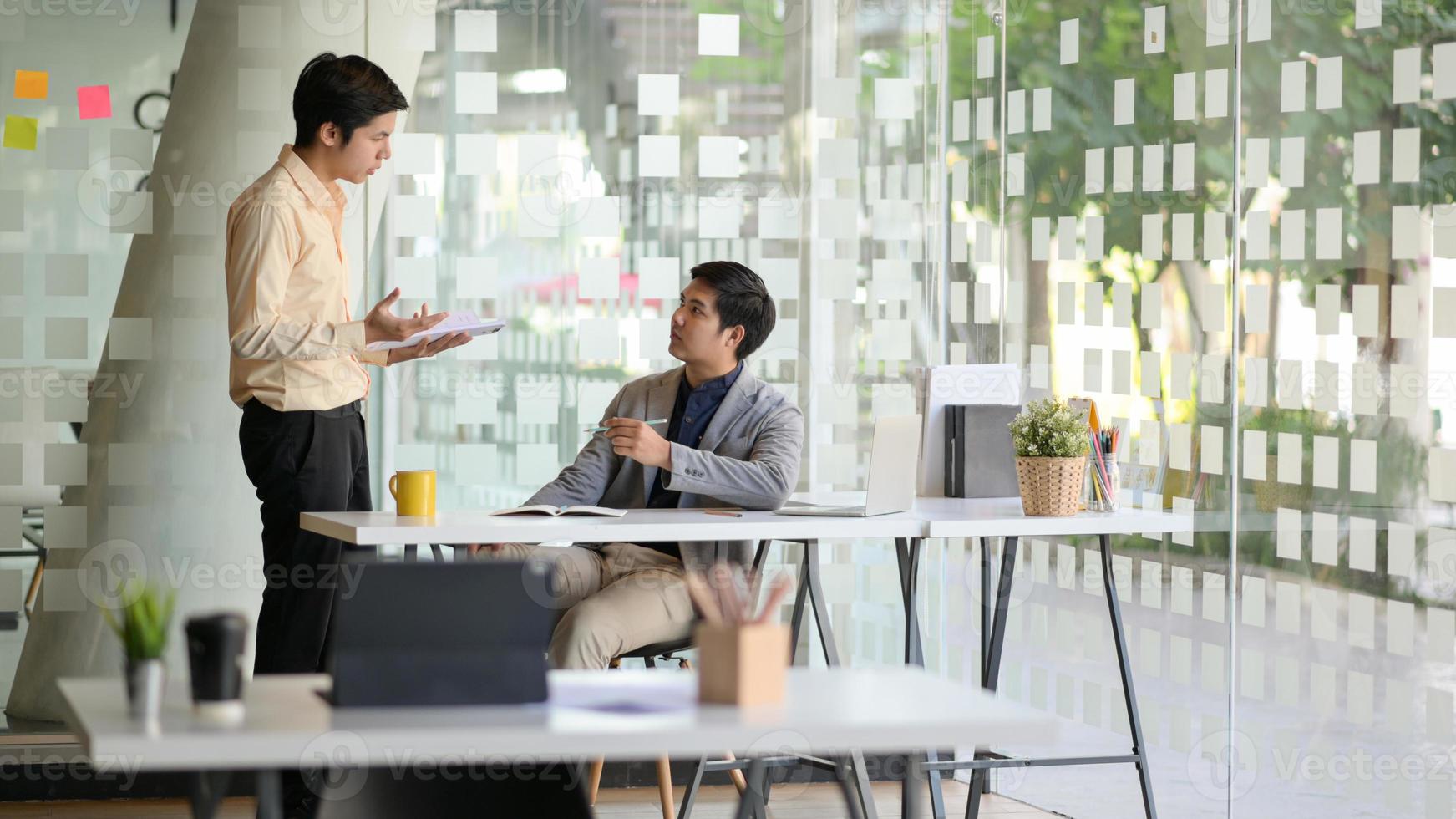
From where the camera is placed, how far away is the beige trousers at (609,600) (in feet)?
10.8

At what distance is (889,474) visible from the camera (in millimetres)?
3316

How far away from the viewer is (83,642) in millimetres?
4141

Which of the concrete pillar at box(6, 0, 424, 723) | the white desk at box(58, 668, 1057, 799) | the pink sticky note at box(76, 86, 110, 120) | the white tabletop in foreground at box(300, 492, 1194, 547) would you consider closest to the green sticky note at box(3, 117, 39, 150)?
the pink sticky note at box(76, 86, 110, 120)

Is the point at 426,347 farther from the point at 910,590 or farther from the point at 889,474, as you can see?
the point at 910,590

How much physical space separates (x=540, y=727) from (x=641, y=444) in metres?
1.77

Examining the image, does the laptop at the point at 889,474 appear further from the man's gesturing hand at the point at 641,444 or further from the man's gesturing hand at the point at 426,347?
the man's gesturing hand at the point at 426,347

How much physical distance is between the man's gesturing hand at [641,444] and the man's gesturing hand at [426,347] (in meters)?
0.39

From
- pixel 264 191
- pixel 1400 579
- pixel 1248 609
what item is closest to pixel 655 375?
pixel 264 191

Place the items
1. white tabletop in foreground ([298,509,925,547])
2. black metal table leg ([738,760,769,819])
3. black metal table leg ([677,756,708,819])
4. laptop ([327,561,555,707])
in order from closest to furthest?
laptop ([327,561,555,707])
black metal table leg ([738,760,769,819])
white tabletop in foreground ([298,509,925,547])
black metal table leg ([677,756,708,819])

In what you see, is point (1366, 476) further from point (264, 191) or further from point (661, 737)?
point (264, 191)

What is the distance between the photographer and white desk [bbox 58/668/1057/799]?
1526mm

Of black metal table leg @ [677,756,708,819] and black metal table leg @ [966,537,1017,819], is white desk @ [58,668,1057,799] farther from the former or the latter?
black metal table leg @ [966,537,1017,819]

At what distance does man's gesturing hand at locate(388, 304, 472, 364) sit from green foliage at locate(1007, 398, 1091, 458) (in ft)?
4.12

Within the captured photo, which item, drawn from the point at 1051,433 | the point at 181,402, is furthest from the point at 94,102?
the point at 1051,433
